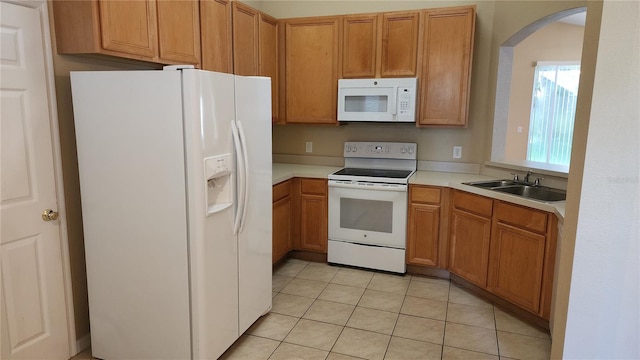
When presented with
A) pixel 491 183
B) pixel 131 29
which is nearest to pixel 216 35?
pixel 131 29

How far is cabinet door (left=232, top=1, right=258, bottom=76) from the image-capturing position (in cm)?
328

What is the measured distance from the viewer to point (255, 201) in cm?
263

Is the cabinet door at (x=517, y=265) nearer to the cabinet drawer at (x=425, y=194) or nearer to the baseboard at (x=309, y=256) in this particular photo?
the cabinet drawer at (x=425, y=194)

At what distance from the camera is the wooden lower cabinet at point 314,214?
386 centimetres

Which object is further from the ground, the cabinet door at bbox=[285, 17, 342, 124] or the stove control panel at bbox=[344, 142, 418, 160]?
the cabinet door at bbox=[285, 17, 342, 124]

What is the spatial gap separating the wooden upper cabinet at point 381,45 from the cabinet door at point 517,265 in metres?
1.63

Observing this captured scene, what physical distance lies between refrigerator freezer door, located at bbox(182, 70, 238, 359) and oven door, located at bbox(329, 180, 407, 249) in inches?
59.2

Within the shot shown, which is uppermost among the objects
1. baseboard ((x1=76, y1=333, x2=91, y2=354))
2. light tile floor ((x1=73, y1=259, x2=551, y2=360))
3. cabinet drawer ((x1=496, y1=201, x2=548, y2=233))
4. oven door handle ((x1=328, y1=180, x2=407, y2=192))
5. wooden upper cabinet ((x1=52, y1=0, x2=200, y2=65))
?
wooden upper cabinet ((x1=52, y1=0, x2=200, y2=65))

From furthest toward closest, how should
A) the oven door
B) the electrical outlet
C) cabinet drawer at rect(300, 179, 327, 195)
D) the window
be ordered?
the window < the electrical outlet < cabinet drawer at rect(300, 179, 327, 195) < the oven door

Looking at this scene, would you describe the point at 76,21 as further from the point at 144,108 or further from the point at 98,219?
the point at 98,219

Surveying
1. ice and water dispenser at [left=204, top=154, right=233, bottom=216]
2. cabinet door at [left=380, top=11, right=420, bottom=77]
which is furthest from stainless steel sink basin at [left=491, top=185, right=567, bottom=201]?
ice and water dispenser at [left=204, top=154, right=233, bottom=216]

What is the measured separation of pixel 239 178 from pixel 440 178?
202 cm

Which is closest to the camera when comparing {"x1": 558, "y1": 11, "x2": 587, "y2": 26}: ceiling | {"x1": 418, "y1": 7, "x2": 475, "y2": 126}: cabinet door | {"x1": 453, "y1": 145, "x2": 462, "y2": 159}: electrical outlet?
{"x1": 418, "y1": 7, "x2": 475, "y2": 126}: cabinet door

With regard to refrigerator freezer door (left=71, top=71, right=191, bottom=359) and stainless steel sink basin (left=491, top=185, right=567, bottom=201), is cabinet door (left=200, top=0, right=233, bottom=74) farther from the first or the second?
stainless steel sink basin (left=491, top=185, right=567, bottom=201)
